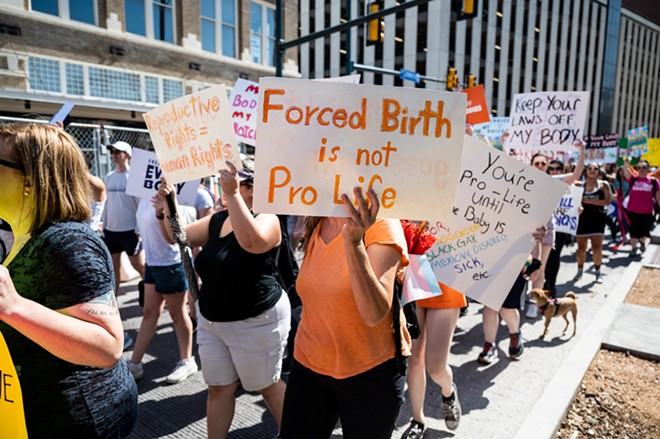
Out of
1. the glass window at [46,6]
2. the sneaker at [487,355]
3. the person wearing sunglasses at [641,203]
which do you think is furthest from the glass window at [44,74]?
the person wearing sunglasses at [641,203]

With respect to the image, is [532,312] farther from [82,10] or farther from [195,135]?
[82,10]

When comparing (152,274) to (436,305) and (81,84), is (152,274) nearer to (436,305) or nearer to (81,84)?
(436,305)

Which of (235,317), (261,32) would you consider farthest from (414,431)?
(261,32)

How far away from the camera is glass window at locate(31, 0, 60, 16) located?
47.7ft

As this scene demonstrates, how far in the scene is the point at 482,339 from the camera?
5125 millimetres

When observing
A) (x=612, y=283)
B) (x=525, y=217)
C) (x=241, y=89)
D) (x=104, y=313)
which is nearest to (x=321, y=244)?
(x=104, y=313)

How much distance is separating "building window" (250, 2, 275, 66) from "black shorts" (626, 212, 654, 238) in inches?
662

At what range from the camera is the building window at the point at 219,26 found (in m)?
19.3

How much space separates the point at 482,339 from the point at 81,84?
15.7 meters

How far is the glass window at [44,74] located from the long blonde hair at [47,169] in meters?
15.6

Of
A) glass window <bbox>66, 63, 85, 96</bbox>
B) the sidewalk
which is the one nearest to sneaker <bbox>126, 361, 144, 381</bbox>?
the sidewalk

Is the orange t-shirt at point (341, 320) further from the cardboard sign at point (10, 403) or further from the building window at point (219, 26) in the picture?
the building window at point (219, 26)

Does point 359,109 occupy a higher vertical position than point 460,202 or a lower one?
higher

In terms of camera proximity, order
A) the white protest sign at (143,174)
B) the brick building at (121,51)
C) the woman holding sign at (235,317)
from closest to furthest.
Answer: the woman holding sign at (235,317)
the white protest sign at (143,174)
the brick building at (121,51)
